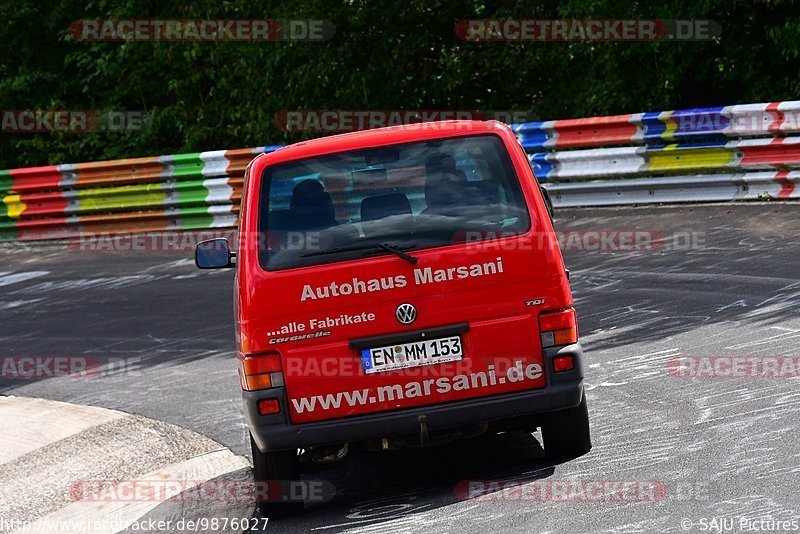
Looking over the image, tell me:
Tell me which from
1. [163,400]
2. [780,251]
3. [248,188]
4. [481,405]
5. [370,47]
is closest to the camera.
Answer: [481,405]

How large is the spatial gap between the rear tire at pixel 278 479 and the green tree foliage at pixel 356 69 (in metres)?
12.1

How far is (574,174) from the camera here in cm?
1712

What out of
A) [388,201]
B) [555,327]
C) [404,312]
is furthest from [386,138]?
[555,327]

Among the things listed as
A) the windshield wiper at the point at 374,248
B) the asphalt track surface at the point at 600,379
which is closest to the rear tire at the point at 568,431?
the asphalt track surface at the point at 600,379

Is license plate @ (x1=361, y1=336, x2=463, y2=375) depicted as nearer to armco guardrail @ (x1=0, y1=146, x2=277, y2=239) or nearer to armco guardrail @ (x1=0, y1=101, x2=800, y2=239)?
armco guardrail @ (x1=0, y1=101, x2=800, y2=239)

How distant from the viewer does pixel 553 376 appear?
6.55 m

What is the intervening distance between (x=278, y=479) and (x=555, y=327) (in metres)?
1.64

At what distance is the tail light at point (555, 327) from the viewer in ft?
21.5

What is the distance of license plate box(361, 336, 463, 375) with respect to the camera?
6.53 metres

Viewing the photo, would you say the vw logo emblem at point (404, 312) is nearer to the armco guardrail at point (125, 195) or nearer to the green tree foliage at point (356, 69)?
the green tree foliage at point (356, 69)

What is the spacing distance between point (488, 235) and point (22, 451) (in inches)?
159

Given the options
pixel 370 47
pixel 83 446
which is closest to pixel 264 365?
pixel 83 446

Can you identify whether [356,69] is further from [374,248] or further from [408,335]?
[408,335]

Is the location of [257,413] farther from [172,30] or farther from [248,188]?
[172,30]
